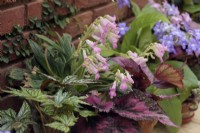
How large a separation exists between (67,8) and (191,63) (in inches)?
36.8

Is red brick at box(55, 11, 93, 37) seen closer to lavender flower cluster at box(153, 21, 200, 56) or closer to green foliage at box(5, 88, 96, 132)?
lavender flower cluster at box(153, 21, 200, 56)

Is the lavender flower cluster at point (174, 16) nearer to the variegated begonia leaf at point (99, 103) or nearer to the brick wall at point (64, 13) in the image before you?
the brick wall at point (64, 13)

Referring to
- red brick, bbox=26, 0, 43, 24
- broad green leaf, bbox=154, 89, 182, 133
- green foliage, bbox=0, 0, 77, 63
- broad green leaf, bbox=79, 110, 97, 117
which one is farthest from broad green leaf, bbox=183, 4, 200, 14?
broad green leaf, bbox=79, 110, 97, 117

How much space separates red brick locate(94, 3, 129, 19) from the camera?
7.43 ft

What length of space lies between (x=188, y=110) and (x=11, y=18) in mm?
1212

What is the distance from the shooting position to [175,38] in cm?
229

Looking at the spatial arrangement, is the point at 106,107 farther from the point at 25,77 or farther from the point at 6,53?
the point at 6,53

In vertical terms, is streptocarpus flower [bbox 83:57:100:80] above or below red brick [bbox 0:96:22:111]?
above

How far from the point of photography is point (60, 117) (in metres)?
1.45

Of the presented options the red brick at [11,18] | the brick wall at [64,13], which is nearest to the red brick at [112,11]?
the brick wall at [64,13]

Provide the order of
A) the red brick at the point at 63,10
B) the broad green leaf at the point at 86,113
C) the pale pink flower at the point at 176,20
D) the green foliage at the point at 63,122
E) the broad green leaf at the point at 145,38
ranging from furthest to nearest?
1. the pale pink flower at the point at 176,20
2. the broad green leaf at the point at 145,38
3. the red brick at the point at 63,10
4. the broad green leaf at the point at 86,113
5. the green foliage at the point at 63,122

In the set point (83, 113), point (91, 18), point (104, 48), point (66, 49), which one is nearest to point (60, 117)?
point (83, 113)

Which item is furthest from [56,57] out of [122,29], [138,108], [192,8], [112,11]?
[192,8]

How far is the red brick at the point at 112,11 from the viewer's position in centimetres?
227
